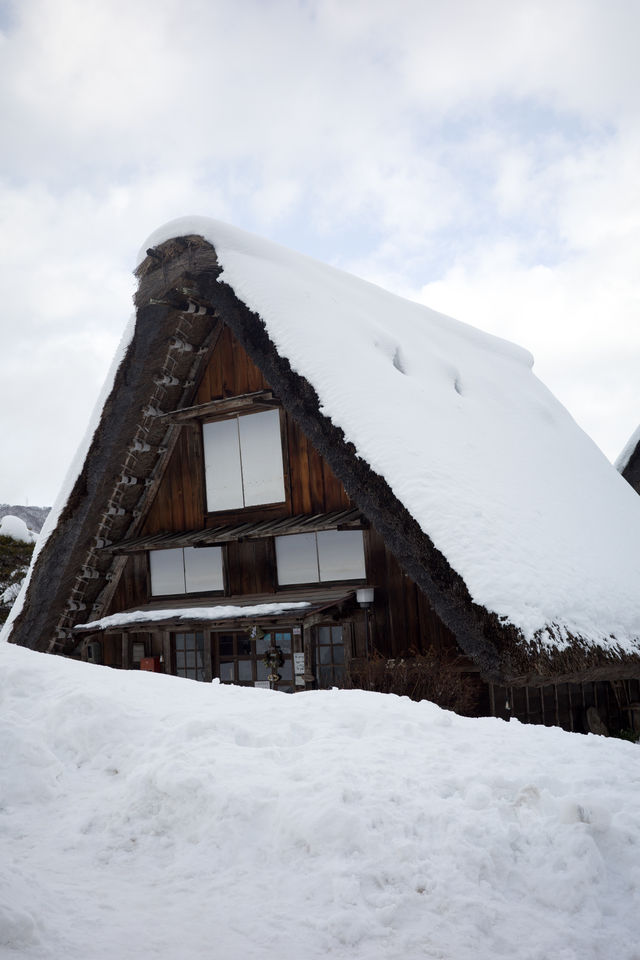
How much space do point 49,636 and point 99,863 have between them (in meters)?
8.63

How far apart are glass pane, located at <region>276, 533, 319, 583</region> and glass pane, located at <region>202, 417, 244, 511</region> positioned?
96cm

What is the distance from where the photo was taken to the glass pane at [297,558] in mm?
10219

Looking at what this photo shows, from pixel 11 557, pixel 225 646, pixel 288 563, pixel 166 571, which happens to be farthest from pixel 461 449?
pixel 11 557

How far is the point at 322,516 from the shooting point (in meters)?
9.72

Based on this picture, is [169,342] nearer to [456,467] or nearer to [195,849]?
[456,467]

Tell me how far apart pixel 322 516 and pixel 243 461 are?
5.96ft

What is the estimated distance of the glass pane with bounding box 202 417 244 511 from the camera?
1101cm

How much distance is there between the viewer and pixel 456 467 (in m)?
8.81

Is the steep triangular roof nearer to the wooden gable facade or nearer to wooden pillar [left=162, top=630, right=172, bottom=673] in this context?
the wooden gable facade

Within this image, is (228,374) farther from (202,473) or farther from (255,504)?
(255,504)

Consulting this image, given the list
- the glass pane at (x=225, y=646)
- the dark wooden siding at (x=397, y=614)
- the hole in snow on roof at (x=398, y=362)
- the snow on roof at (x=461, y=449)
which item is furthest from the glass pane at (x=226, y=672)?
the hole in snow on roof at (x=398, y=362)

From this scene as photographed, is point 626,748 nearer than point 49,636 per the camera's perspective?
Yes

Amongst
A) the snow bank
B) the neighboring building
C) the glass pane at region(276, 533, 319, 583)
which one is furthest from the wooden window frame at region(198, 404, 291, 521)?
the snow bank

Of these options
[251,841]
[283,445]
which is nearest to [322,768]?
[251,841]
